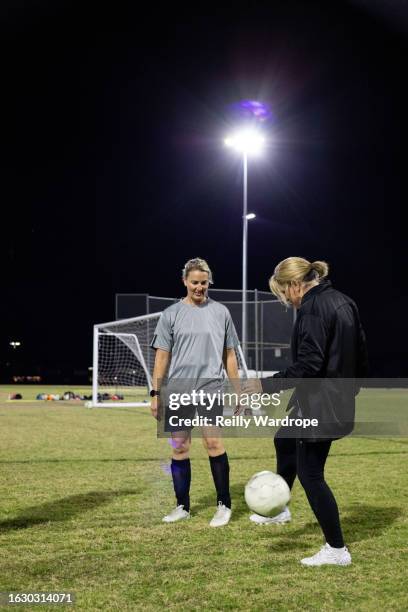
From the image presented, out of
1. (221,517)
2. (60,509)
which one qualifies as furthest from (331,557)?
(60,509)

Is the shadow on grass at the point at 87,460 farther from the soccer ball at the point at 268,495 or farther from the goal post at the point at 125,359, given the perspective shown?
the goal post at the point at 125,359

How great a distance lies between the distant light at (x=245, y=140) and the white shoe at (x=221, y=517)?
2032 cm

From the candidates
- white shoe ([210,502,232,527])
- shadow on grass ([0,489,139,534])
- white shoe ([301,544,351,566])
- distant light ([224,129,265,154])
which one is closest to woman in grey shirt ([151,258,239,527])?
white shoe ([210,502,232,527])

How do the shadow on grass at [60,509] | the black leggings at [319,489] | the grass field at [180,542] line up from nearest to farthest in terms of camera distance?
the grass field at [180,542] < the black leggings at [319,489] < the shadow on grass at [60,509]

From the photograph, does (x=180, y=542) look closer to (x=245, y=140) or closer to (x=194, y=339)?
(x=194, y=339)

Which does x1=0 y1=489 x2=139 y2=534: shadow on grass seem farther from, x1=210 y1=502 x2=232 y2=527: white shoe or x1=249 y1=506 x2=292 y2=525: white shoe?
x1=249 y1=506 x2=292 y2=525: white shoe

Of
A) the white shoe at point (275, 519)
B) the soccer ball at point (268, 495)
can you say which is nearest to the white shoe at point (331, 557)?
the soccer ball at point (268, 495)

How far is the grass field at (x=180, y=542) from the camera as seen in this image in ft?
12.3

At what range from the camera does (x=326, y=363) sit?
164 inches

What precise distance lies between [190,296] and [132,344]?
75.1 ft

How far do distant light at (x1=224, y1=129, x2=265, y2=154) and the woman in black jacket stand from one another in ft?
Answer: 68.3

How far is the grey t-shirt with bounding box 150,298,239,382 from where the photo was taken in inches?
222

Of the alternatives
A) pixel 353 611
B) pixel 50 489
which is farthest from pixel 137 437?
pixel 353 611

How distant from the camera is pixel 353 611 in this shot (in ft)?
11.4
